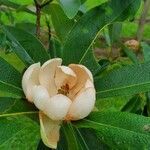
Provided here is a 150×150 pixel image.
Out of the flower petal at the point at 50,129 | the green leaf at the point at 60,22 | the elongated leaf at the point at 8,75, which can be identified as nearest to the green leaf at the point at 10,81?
the elongated leaf at the point at 8,75

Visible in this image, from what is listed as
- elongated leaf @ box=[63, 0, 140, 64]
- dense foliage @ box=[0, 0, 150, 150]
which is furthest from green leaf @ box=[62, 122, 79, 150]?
elongated leaf @ box=[63, 0, 140, 64]

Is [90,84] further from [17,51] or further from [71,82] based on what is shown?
[17,51]

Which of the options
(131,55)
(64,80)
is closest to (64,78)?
(64,80)

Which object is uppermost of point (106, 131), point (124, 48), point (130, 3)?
point (130, 3)

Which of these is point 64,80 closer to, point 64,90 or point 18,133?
point 64,90

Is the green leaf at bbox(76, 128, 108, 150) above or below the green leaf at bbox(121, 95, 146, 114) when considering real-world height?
above

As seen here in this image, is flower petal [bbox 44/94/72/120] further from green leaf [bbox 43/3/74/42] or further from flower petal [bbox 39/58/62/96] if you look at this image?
green leaf [bbox 43/3/74/42]

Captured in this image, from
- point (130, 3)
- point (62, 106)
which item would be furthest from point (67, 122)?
point (130, 3)
